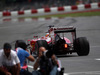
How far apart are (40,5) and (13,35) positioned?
19.9 meters

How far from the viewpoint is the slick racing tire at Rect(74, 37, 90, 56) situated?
53.3 feet

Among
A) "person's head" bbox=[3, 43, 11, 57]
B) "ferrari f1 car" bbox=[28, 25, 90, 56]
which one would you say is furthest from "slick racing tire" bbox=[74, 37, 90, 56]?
"person's head" bbox=[3, 43, 11, 57]

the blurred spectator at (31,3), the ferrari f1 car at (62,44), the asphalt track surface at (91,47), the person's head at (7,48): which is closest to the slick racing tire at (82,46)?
the ferrari f1 car at (62,44)

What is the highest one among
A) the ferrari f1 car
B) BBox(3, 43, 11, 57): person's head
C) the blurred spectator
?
BBox(3, 43, 11, 57): person's head

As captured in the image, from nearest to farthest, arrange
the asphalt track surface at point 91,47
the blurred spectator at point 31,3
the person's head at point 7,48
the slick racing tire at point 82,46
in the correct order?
the person's head at point 7,48, the asphalt track surface at point 91,47, the slick racing tire at point 82,46, the blurred spectator at point 31,3

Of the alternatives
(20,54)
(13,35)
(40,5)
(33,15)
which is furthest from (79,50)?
(40,5)

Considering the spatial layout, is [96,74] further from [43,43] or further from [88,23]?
[88,23]

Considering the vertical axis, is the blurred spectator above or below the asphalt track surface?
below

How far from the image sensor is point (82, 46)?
1627 cm

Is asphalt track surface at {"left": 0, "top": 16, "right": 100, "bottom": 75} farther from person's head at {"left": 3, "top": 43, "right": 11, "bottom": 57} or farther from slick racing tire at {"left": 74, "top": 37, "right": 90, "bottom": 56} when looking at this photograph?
person's head at {"left": 3, "top": 43, "right": 11, "bottom": 57}

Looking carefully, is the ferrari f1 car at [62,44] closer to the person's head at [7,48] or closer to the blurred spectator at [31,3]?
the person's head at [7,48]

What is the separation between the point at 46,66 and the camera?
10.0m

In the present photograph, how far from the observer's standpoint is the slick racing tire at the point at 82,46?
16250 millimetres

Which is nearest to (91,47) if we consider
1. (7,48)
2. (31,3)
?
(7,48)
